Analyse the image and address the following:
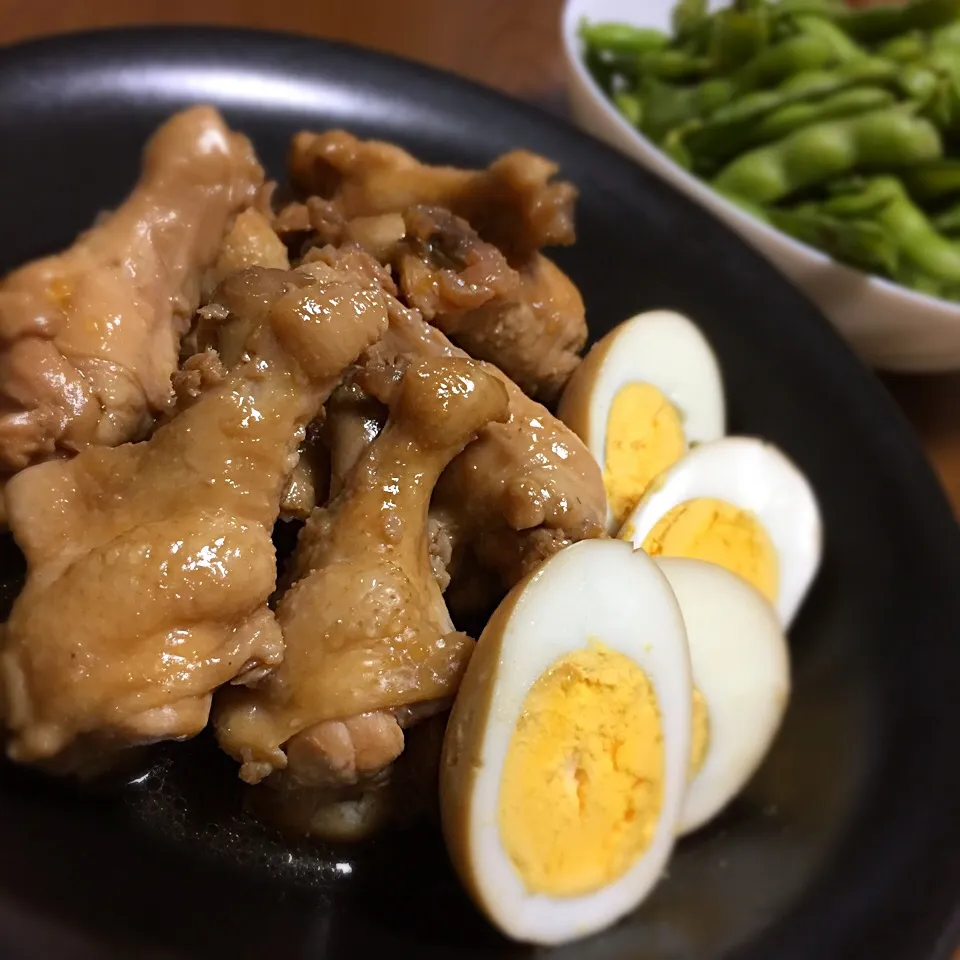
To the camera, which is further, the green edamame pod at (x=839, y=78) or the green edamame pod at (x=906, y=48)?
the green edamame pod at (x=906, y=48)

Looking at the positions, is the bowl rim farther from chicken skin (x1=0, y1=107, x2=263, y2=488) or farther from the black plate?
chicken skin (x1=0, y1=107, x2=263, y2=488)

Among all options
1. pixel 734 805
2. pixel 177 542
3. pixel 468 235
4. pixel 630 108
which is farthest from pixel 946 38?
pixel 177 542

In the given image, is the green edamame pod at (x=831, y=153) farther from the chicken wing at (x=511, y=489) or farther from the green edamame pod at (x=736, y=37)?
the chicken wing at (x=511, y=489)

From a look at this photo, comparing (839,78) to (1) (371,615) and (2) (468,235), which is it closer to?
(2) (468,235)

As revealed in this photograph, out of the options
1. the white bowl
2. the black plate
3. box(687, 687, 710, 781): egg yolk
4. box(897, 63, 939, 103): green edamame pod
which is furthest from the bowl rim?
box(687, 687, 710, 781): egg yolk

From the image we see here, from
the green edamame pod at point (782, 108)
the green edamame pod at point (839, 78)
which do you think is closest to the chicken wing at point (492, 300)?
the green edamame pod at point (782, 108)

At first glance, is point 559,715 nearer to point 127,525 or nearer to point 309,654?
point 309,654

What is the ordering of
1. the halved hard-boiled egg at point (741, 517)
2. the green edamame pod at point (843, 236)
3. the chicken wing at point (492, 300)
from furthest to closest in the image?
the green edamame pod at point (843, 236)
the halved hard-boiled egg at point (741, 517)
the chicken wing at point (492, 300)
